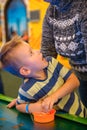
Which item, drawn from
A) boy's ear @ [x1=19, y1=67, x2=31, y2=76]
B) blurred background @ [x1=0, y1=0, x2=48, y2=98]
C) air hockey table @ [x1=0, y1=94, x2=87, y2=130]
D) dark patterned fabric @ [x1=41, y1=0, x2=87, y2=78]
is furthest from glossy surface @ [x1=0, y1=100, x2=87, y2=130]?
blurred background @ [x1=0, y1=0, x2=48, y2=98]

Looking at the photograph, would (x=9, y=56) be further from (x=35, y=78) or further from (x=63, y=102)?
(x=63, y=102)

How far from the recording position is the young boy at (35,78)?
0.91 m

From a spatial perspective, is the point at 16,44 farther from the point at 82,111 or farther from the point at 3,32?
the point at 3,32

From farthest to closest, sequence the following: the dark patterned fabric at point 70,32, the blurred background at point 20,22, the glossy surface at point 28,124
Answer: the blurred background at point 20,22
the dark patterned fabric at point 70,32
the glossy surface at point 28,124

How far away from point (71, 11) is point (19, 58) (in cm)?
25

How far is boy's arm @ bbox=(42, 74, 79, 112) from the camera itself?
0.86 meters

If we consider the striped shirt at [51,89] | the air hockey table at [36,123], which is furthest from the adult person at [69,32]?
the air hockey table at [36,123]

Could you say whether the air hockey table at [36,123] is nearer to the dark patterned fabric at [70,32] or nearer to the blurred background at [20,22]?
the dark patterned fabric at [70,32]

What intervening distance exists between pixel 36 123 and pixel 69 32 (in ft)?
1.16

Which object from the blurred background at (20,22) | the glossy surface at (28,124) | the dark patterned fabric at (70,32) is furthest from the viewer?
the blurred background at (20,22)

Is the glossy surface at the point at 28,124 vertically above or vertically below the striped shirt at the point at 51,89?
below

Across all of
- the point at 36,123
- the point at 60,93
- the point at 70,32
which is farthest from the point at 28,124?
the point at 70,32

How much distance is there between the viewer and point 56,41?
109cm

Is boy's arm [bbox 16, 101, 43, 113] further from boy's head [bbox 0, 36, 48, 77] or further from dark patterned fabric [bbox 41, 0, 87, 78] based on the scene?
dark patterned fabric [bbox 41, 0, 87, 78]
